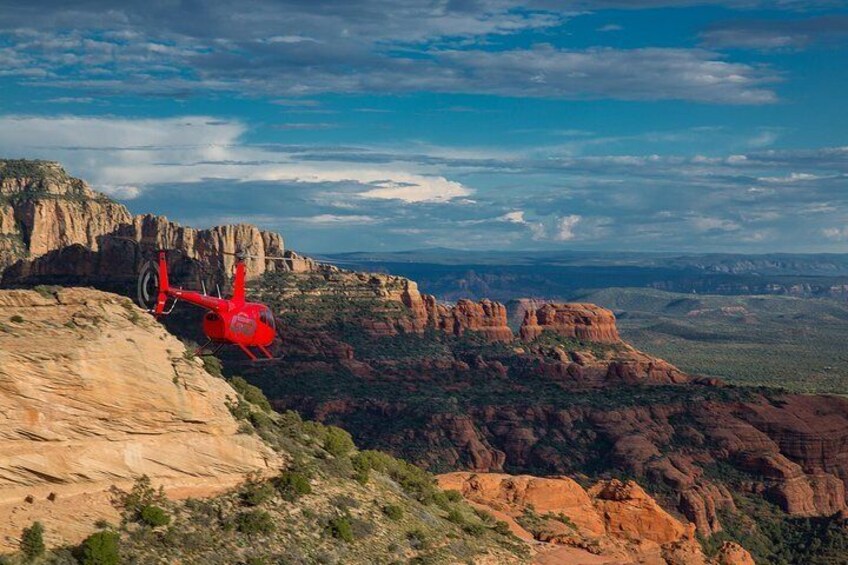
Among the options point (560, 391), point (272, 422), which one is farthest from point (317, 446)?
point (560, 391)

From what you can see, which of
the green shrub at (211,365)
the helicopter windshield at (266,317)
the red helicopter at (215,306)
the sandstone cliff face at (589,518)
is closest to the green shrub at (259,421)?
the red helicopter at (215,306)

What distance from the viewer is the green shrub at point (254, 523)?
6000cm

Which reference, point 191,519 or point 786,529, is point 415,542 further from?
point 786,529

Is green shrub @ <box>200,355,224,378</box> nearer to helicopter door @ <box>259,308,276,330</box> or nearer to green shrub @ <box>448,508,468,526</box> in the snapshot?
helicopter door @ <box>259,308,276,330</box>

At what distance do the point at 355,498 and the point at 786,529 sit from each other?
7870cm

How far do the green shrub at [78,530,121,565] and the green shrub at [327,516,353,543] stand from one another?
40.9 ft

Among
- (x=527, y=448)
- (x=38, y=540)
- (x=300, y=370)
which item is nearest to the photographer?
(x=38, y=540)

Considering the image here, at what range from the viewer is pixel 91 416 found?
181 feet

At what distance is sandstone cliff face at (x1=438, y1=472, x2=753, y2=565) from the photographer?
284 feet

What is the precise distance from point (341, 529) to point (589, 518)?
35.6 metres

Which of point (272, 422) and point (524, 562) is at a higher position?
point (272, 422)

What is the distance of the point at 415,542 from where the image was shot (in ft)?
223

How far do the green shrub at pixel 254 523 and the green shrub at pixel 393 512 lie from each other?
946 cm

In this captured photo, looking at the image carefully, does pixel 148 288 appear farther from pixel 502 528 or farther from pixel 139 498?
pixel 502 528
